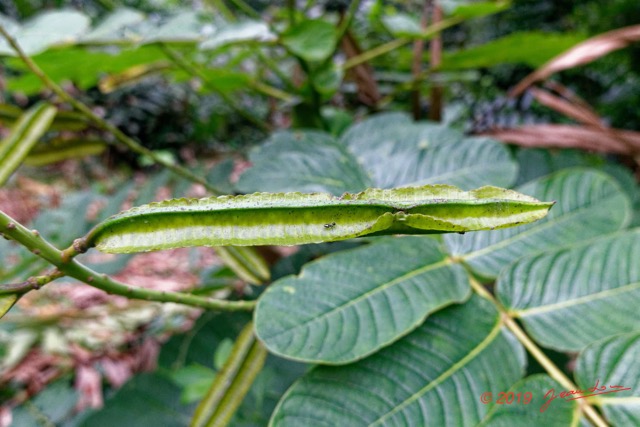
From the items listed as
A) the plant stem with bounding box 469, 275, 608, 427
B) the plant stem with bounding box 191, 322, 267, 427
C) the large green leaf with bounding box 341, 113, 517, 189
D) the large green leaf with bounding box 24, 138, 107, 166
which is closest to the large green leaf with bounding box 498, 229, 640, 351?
the plant stem with bounding box 469, 275, 608, 427

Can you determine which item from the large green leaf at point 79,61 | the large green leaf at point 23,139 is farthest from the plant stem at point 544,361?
the large green leaf at point 79,61

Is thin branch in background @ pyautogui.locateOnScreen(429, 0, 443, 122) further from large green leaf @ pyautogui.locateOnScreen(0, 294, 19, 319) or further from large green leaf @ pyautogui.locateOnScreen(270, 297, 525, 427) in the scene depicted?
large green leaf @ pyautogui.locateOnScreen(0, 294, 19, 319)

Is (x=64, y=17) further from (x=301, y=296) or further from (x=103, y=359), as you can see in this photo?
(x=103, y=359)

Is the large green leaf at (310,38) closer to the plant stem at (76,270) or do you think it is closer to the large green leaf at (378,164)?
the large green leaf at (378,164)

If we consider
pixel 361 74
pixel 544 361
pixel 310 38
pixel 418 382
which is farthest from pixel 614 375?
pixel 361 74

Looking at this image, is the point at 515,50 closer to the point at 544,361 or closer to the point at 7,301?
A: the point at 544,361

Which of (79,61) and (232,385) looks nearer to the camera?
(232,385)
